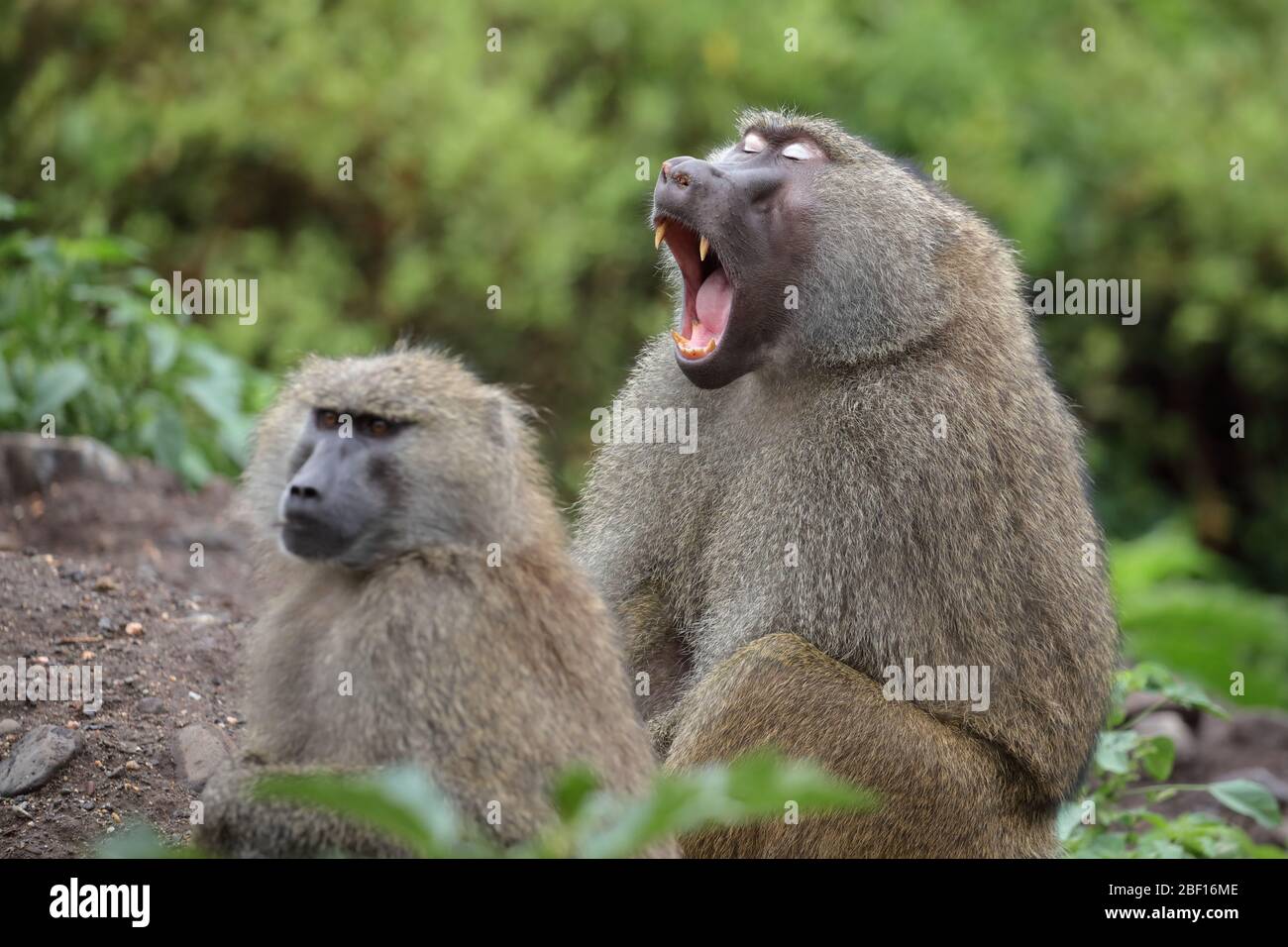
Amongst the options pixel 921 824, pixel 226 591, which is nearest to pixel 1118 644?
pixel 921 824

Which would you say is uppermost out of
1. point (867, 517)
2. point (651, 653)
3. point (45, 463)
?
point (45, 463)

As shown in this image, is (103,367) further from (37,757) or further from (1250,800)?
(1250,800)

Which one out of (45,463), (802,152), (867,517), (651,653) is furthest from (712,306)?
(45,463)

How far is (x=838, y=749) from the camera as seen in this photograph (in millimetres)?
3688

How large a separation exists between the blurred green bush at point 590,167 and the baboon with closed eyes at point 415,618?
10.1 feet

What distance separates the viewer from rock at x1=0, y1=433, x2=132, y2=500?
544 centimetres

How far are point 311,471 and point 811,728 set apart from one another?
1.26 meters

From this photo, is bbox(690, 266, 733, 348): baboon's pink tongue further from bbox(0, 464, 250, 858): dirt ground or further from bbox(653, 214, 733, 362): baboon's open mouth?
bbox(0, 464, 250, 858): dirt ground

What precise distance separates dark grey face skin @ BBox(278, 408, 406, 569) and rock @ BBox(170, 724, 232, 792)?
2.58 ft

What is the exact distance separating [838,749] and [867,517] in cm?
54

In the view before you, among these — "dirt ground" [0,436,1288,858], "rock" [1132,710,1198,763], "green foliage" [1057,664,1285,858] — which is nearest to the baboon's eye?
"green foliage" [1057,664,1285,858]

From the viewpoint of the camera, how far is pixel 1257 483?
10.4 m

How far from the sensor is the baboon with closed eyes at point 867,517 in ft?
12.2

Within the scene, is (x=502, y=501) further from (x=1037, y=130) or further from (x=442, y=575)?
(x=1037, y=130)
